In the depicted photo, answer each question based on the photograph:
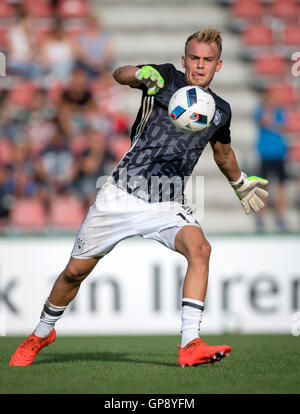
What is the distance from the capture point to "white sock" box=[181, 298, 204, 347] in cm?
533

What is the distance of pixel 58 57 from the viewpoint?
1409 cm

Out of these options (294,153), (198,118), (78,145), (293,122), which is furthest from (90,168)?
(198,118)

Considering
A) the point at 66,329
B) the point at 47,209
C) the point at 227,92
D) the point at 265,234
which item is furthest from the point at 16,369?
the point at 227,92

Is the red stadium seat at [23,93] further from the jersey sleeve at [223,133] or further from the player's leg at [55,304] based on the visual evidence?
the player's leg at [55,304]

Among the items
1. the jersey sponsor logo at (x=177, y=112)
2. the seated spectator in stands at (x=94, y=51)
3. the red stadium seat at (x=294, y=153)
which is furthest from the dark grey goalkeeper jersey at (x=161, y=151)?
the red stadium seat at (x=294, y=153)

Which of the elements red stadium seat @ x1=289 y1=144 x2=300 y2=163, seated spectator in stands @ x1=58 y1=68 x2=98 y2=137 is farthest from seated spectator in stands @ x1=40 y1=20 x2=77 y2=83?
red stadium seat @ x1=289 y1=144 x2=300 y2=163

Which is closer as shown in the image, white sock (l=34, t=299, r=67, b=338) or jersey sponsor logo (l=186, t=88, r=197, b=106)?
jersey sponsor logo (l=186, t=88, r=197, b=106)

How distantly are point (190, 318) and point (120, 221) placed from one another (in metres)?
0.95

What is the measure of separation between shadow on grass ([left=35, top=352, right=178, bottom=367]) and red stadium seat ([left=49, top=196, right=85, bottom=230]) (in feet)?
16.8

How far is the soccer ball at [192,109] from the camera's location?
5.42 meters

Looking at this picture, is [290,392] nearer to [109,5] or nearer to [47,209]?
[47,209]

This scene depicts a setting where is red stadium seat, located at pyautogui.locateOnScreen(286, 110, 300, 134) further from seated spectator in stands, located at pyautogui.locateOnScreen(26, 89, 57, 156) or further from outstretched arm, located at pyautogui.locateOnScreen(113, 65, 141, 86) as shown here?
outstretched arm, located at pyautogui.locateOnScreen(113, 65, 141, 86)

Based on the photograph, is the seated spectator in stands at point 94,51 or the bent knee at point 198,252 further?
the seated spectator in stands at point 94,51

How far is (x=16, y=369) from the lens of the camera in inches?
220
